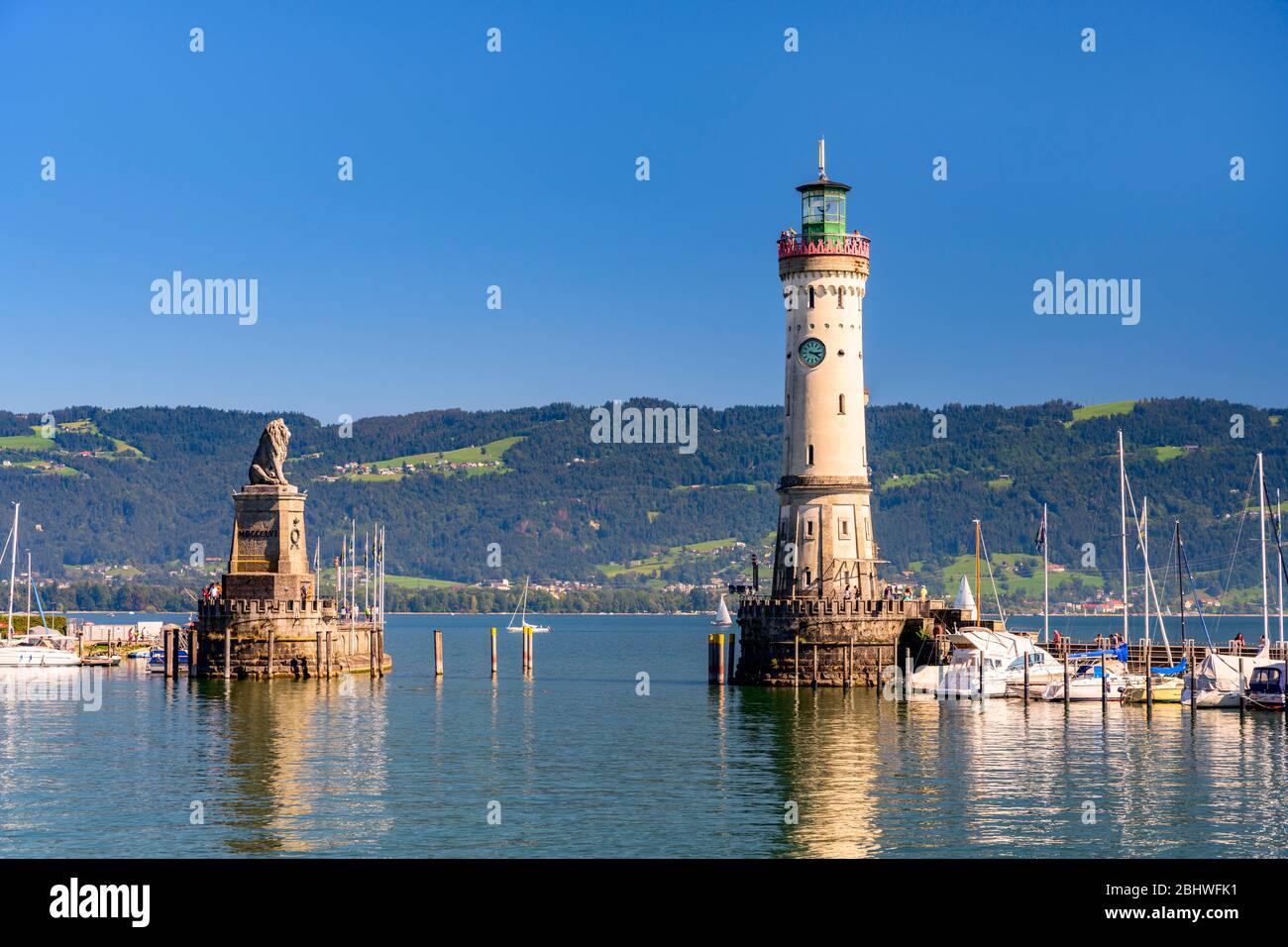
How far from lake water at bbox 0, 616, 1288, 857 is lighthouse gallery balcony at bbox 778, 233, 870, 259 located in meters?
23.2

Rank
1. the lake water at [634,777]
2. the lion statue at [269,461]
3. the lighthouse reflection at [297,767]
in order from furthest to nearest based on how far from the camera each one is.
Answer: the lion statue at [269,461] → the lighthouse reflection at [297,767] → the lake water at [634,777]

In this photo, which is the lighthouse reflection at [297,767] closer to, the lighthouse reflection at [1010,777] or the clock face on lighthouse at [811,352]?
the lighthouse reflection at [1010,777]

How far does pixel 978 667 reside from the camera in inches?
3406

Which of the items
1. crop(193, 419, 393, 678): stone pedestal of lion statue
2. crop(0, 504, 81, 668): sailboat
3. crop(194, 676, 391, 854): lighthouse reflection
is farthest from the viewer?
crop(0, 504, 81, 668): sailboat

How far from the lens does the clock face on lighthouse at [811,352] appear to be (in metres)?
88.9

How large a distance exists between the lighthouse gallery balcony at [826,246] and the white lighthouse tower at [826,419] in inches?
2.1

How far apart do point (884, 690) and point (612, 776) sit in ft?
105

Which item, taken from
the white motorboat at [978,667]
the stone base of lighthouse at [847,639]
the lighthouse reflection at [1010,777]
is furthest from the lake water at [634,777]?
the white motorboat at [978,667]

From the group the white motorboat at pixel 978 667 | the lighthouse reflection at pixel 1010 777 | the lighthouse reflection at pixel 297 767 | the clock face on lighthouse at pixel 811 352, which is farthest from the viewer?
the clock face on lighthouse at pixel 811 352

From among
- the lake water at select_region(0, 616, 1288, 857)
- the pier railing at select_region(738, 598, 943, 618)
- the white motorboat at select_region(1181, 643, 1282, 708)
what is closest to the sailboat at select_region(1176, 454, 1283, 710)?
the white motorboat at select_region(1181, 643, 1282, 708)

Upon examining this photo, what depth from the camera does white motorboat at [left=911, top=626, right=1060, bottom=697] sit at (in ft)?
283

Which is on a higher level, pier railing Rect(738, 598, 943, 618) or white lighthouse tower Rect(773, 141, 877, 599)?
white lighthouse tower Rect(773, 141, 877, 599)

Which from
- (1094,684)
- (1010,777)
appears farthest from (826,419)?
(1010,777)

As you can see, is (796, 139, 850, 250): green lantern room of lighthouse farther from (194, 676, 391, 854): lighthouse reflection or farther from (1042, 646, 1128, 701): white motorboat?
(194, 676, 391, 854): lighthouse reflection
